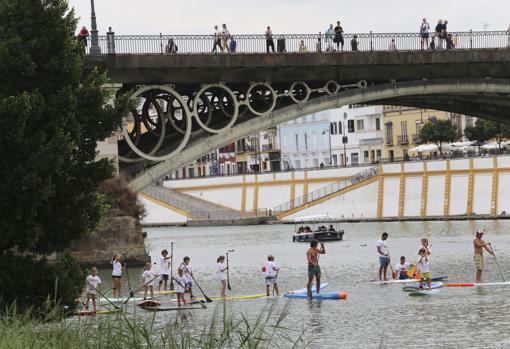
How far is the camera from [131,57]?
46.7m

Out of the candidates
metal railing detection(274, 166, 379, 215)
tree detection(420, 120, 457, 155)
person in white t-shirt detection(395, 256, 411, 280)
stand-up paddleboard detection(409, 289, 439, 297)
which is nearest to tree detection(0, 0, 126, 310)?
stand-up paddleboard detection(409, 289, 439, 297)

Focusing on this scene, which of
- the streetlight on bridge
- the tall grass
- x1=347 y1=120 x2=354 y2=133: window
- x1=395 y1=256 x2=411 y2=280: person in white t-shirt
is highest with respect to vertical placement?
the streetlight on bridge

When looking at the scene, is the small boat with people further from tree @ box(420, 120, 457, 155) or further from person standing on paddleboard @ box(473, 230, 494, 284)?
tree @ box(420, 120, 457, 155)

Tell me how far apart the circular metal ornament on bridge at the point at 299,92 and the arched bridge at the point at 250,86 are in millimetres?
44

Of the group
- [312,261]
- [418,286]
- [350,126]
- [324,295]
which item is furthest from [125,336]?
[350,126]

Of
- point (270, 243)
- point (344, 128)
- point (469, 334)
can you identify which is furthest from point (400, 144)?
point (469, 334)

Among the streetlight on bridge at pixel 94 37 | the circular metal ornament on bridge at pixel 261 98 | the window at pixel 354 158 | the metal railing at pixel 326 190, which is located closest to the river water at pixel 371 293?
the circular metal ornament on bridge at pixel 261 98

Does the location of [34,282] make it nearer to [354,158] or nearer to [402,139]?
[402,139]

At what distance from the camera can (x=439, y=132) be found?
434ft

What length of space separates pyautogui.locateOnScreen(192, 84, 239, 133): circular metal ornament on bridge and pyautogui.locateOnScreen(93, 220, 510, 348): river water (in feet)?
16.7

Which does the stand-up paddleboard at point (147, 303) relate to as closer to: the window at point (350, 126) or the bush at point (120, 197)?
the bush at point (120, 197)

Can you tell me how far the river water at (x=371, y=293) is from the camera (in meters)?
30.7

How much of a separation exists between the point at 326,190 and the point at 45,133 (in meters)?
93.1

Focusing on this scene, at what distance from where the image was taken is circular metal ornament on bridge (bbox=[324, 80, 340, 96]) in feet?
163
